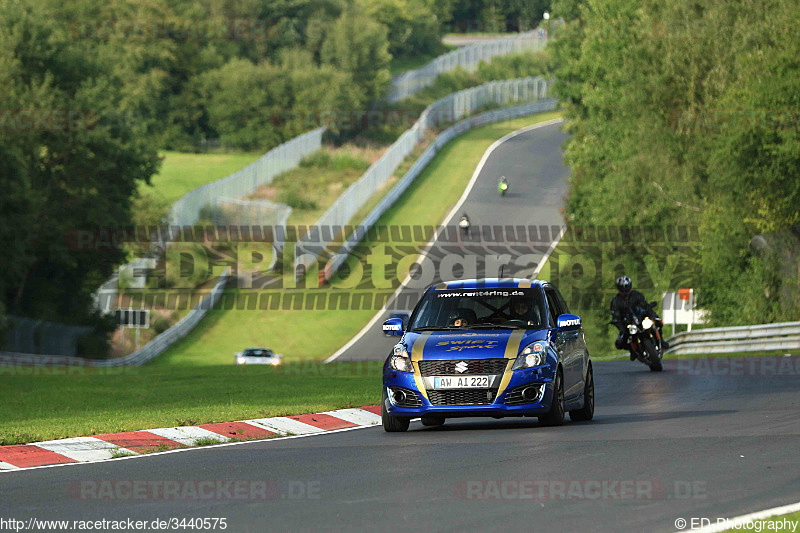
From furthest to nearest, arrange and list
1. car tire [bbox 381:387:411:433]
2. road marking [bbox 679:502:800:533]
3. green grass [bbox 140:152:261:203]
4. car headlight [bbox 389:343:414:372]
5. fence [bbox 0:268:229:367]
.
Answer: green grass [bbox 140:152:261:203] → fence [bbox 0:268:229:367] → car tire [bbox 381:387:411:433] → car headlight [bbox 389:343:414:372] → road marking [bbox 679:502:800:533]

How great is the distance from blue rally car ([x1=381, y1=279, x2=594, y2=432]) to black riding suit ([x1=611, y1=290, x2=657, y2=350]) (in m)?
10.6

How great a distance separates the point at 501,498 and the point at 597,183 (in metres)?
45.9

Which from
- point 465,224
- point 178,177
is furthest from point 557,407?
point 178,177

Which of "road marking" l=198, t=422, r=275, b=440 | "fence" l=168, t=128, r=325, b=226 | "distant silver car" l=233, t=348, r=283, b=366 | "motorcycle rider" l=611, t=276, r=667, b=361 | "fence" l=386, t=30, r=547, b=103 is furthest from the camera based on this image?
"fence" l=386, t=30, r=547, b=103

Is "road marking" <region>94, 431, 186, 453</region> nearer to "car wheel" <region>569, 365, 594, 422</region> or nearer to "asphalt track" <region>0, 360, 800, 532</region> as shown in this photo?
"asphalt track" <region>0, 360, 800, 532</region>

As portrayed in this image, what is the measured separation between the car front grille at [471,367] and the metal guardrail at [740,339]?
21.0m

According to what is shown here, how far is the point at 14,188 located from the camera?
4900 centimetres

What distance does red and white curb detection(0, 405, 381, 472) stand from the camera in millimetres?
12781

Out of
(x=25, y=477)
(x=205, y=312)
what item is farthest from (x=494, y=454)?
(x=205, y=312)

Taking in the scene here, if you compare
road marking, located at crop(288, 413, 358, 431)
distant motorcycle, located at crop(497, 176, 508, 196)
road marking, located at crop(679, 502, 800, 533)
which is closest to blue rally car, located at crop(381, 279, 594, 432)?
road marking, located at crop(288, 413, 358, 431)

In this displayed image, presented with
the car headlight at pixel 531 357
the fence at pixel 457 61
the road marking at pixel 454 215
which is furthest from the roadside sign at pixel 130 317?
the fence at pixel 457 61

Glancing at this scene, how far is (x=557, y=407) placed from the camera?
48.7 ft

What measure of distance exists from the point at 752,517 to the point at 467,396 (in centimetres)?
609

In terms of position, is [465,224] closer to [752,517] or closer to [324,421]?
[324,421]
